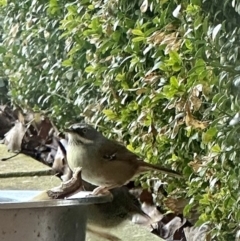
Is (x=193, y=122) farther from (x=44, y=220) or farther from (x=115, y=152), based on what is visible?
(x=44, y=220)

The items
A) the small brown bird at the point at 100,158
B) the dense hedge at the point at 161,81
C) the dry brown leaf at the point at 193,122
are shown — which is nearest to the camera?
the dense hedge at the point at 161,81

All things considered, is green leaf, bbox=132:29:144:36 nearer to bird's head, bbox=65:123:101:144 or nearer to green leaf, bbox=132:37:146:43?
green leaf, bbox=132:37:146:43

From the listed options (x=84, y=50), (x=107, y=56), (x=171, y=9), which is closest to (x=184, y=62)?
(x=171, y=9)

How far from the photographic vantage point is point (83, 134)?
335 cm

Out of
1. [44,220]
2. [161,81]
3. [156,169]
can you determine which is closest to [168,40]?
[161,81]

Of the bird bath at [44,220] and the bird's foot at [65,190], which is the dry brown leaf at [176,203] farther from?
the bird bath at [44,220]

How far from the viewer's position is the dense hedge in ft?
7.53

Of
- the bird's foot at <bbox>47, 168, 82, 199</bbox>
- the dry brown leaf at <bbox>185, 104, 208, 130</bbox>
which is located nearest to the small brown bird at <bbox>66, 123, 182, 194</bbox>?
the dry brown leaf at <bbox>185, 104, 208, 130</bbox>

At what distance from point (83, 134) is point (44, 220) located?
1.94 meters

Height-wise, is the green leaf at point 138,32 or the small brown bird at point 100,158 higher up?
the green leaf at point 138,32

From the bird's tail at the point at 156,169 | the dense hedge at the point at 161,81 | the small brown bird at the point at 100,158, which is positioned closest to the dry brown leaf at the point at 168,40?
the dense hedge at the point at 161,81

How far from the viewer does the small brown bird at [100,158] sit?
3.16 meters

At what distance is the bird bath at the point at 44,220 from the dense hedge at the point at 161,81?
77 cm

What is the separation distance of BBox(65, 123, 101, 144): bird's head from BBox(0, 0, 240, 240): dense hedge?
0.33 feet
